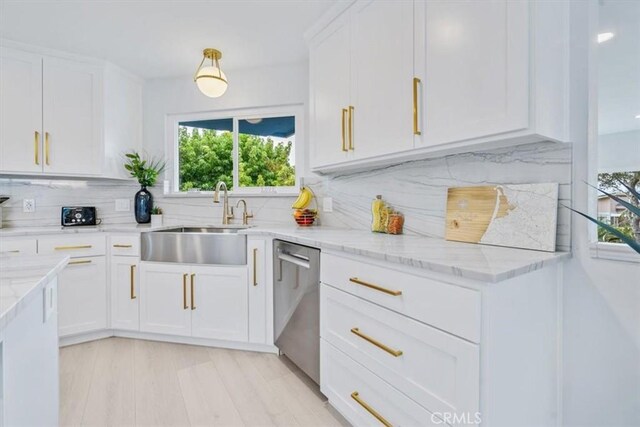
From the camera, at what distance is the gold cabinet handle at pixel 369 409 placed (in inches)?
47.9

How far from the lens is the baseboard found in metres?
2.25

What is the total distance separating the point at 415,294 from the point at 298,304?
931 mm

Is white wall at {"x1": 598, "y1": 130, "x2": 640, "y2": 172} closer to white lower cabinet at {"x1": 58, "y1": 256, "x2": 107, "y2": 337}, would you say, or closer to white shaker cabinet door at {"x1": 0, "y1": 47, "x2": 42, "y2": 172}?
white lower cabinet at {"x1": 58, "y1": 256, "x2": 107, "y2": 337}

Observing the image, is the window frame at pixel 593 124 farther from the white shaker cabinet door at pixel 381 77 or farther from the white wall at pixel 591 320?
the white shaker cabinet door at pixel 381 77

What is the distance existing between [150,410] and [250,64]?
2.60m

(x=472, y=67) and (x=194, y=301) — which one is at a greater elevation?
(x=472, y=67)

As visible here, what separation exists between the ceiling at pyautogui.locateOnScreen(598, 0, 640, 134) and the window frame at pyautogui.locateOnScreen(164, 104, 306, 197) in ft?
6.61

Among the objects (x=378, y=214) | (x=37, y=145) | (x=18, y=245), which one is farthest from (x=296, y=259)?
(x=37, y=145)

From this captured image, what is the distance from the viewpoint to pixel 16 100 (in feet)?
7.86

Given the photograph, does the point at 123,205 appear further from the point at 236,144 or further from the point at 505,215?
the point at 505,215

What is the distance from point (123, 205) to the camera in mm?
2973

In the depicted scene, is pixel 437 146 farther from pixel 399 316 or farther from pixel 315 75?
pixel 315 75

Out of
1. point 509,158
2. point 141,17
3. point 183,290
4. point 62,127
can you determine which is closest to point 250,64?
point 141,17

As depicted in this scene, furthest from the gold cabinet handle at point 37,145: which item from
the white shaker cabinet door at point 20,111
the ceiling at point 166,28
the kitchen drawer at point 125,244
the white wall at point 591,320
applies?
the white wall at point 591,320
